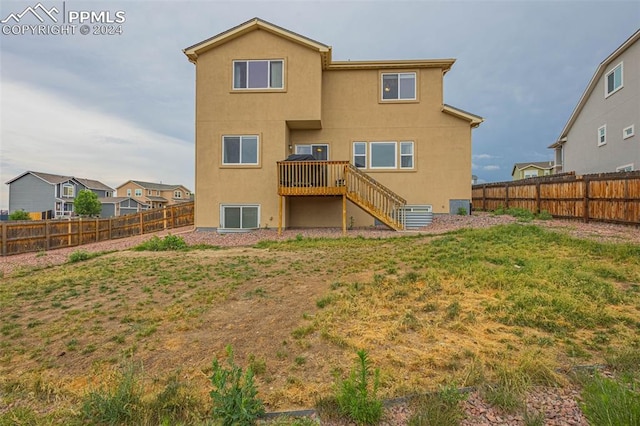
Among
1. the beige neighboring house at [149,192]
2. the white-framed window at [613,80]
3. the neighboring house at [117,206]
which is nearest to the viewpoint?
the white-framed window at [613,80]

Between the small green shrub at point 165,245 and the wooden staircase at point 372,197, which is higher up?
the wooden staircase at point 372,197

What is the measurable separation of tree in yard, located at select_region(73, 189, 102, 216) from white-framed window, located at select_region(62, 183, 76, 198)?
29.9 feet

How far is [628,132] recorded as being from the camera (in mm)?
14547

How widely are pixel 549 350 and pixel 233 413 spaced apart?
300 centimetres

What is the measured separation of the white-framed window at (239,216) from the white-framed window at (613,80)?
757 inches

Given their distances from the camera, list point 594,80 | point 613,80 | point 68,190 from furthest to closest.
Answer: point 68,190 → point 594,80 → point 613,80

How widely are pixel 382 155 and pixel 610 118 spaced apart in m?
13.2

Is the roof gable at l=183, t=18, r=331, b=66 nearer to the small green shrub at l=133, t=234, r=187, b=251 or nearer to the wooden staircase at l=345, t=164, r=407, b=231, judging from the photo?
the wooden staircase at l=345, t=164, r=407, b=231

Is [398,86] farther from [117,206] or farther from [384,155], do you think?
[117,206]

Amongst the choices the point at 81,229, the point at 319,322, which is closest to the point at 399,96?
the point at 319,322

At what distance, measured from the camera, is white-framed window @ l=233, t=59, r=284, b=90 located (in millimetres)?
12617

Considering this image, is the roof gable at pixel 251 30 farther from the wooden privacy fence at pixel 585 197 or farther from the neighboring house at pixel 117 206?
the neighboring house at pixel 117 206

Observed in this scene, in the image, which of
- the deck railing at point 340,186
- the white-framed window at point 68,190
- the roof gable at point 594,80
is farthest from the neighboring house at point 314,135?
the white-framed window at point 68,190

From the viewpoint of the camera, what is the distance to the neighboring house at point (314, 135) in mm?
12073
